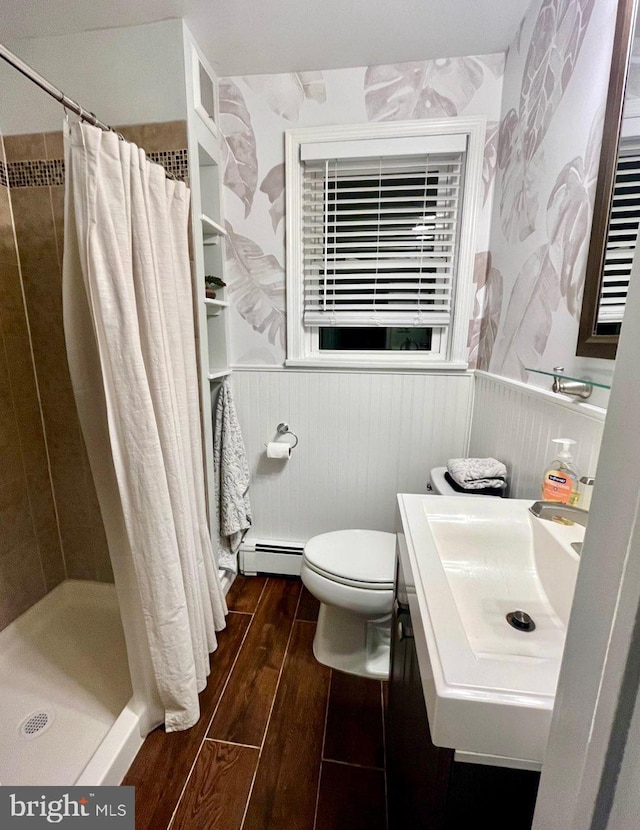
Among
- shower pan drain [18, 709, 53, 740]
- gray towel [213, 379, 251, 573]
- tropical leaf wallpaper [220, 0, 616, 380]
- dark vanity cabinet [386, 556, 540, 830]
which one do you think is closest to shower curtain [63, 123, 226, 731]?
shower pan drain [18, 709, 53, 740]

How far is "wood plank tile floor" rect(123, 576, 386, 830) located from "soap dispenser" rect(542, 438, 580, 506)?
1045mm

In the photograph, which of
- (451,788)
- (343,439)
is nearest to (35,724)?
(451,788)

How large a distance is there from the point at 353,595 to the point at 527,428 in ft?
2.87

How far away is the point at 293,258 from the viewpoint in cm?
172

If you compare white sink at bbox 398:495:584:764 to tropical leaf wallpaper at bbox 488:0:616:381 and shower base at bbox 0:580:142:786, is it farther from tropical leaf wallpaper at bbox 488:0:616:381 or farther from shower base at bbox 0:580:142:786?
shower base at bbox 0:580:142:786

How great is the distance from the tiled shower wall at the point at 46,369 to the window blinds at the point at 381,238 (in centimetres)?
67

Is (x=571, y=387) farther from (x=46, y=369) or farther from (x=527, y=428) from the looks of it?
(x=46, y=369)

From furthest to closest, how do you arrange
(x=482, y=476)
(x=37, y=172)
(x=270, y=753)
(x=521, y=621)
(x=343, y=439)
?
(x=343, y=439), (x=37, y=172), (x=482, y=476), (x=270, y=753), (x=521, y=621)

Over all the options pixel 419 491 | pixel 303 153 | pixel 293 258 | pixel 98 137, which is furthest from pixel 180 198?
pixel 419 491

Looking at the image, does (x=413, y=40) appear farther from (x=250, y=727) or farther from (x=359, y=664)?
(x=250, y=727)

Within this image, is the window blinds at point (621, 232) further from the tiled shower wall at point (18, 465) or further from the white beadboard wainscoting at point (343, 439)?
the tiled shower wall at point (18, 465)

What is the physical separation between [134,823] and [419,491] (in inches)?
60.8

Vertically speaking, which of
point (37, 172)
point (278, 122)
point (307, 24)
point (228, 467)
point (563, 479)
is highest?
point (307, 24)

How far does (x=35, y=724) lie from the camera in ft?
3.99
